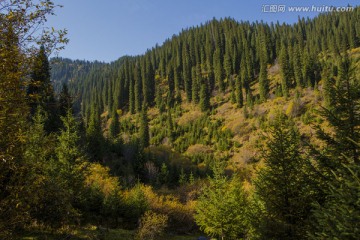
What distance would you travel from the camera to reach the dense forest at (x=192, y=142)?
609cm

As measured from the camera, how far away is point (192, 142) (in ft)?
299

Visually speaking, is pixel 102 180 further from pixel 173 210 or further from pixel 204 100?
pixel 204 100

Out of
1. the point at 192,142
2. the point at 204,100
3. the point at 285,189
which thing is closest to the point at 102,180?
the point at 285,189

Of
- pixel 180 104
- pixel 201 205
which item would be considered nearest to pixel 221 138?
pixel 180 104

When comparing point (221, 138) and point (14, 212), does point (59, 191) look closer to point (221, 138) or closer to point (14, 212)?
point (14, 212)

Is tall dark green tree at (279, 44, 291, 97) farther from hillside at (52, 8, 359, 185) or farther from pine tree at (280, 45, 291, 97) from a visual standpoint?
hillside at (52, 8, 359, 185)

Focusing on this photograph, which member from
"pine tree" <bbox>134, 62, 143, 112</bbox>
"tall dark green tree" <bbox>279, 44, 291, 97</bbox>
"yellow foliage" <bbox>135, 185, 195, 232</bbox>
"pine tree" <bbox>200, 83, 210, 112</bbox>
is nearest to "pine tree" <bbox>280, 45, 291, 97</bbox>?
"tall dark green tree" <bbox>279, 44, 291, 97</bbox>

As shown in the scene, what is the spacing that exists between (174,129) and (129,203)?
65.5 metres

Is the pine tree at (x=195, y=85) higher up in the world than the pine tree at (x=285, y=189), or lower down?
higher up

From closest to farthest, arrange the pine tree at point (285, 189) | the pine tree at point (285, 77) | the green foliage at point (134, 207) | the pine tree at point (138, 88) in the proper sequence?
the pine tree at point (285, 189)
the green foliage at point (134, 207)
the pine tree at point (285, 77)
the pine tree at point (138, 88)

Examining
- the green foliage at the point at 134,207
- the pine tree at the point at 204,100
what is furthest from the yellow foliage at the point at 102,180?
the pine tree at the point at 204,100

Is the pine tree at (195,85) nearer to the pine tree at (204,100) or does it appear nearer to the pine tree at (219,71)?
the pine tree at (204,100)

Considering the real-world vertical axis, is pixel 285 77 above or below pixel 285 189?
above

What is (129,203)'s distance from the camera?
34.4 metres
